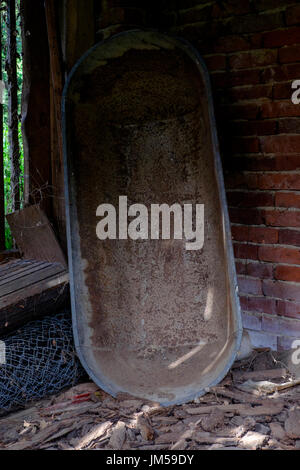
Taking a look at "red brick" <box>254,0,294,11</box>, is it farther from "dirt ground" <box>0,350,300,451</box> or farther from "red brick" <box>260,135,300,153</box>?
"dirt ground" <box>0,350,300,451</box>

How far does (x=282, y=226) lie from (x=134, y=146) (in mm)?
852

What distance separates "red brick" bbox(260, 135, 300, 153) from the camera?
247cm

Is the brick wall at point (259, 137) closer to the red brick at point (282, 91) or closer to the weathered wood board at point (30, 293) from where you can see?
the red brick at point (282, 91)

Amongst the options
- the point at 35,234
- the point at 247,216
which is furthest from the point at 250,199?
the point at 35,234

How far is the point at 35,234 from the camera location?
3.13 meters

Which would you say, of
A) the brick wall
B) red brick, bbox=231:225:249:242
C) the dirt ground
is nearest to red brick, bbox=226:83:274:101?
the brick wall

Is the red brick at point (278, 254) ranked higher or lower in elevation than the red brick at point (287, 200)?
lower

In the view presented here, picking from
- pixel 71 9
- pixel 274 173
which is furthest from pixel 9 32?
pixel 274 173

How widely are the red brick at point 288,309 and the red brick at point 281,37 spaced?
3.98 feet

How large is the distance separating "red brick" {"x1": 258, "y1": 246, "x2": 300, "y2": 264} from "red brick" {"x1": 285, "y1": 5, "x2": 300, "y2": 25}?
3.42 feet

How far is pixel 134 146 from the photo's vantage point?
108 inches

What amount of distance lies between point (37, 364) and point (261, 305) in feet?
3.68

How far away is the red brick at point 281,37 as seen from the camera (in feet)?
7.94

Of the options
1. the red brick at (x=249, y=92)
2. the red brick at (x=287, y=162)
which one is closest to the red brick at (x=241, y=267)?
the red brick at (x=287, y=162)
